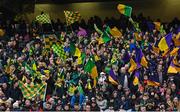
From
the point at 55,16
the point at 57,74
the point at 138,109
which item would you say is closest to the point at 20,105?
the point at 57,74

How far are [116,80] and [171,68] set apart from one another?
1957 millimetres

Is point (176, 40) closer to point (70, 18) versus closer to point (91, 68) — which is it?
point (91, 68)

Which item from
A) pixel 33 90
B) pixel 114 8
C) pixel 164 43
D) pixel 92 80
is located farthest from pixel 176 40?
pixel 114 8

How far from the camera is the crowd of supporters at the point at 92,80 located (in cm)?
2255

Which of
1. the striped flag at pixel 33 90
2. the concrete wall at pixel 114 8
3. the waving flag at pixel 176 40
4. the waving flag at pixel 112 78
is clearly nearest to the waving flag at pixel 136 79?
the waving flag at pixel 112 78

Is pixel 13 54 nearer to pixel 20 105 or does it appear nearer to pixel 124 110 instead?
pixel 20 105

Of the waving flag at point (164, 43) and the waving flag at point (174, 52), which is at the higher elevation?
the waving flag at point (164, 43)

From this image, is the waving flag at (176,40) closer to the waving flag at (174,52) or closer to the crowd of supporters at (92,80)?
the crowd of supporters at (92,80)

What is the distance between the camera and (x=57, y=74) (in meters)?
25.4

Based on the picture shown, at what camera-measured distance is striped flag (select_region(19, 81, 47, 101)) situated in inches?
945

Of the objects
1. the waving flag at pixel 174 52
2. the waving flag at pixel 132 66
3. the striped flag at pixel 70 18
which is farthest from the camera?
the striped flag at pixel 70 18

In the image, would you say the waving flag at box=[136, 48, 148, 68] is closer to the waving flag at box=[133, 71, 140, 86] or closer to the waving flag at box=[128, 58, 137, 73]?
the waving flag at box=[128, 58, 137, 73]

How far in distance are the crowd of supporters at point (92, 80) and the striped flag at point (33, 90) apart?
0.19 metres

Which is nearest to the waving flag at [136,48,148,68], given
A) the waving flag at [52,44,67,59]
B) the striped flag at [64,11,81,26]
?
the waving flag at [52,44,67,59]
